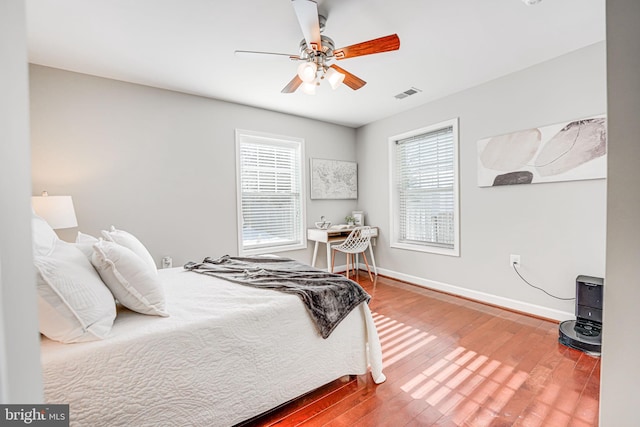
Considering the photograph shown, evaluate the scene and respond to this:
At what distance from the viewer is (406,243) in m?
4.08

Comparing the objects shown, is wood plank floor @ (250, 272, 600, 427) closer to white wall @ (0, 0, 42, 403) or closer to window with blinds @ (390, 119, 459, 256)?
window with blinds @ (390, 119, 459, 256)

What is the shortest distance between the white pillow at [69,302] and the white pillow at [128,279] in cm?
7

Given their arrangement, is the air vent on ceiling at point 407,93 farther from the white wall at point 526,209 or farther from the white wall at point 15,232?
the white wall at point 15,232

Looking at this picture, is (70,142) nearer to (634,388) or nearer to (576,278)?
(634,388)

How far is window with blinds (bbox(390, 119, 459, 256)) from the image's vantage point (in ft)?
11.4

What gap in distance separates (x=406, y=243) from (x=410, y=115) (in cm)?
185

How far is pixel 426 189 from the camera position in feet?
12.5

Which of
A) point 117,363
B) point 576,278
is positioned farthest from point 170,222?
point 576,278

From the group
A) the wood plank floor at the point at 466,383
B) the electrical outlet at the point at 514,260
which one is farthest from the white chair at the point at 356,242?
the electrical outlet at the point at 514,260

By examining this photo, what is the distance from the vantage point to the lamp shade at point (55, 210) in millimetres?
2113

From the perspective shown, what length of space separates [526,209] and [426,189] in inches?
48.8

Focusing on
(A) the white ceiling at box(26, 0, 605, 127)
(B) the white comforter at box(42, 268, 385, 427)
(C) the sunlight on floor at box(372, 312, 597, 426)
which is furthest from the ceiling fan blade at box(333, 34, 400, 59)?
(C) the sunlight on floor at box(372, 312, 597, 426)

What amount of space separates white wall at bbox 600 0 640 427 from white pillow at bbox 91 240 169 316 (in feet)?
5.55

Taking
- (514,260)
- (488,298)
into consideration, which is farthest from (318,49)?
(488,298)
